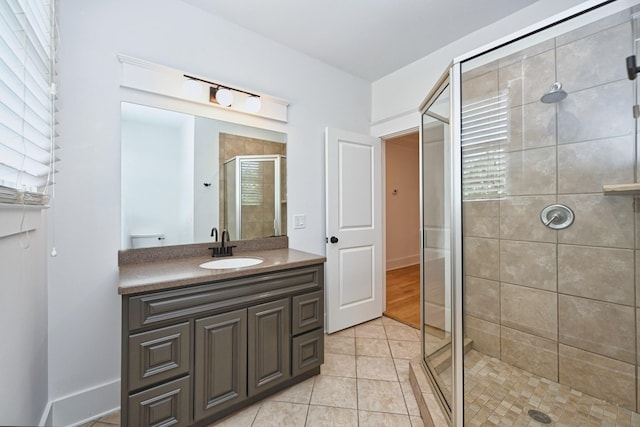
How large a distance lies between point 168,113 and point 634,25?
2.71 metres

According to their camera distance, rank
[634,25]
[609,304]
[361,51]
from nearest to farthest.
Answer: [634,25], [609,304], [361,51]

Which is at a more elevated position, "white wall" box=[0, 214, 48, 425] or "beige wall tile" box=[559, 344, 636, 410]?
"white wall" box=[0, 214, 48, 425]

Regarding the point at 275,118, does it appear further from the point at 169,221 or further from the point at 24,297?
the point at 24,297

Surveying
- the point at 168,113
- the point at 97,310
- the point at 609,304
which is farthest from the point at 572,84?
the point at 97,310

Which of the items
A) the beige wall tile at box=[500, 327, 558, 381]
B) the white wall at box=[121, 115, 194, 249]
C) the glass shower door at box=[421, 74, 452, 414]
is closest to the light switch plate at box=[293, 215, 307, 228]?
the white wall at box=[121, 115, 194, 249]

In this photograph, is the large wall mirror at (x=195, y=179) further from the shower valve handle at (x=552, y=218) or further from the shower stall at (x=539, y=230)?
the shower valve handle at (x=552, y=218)

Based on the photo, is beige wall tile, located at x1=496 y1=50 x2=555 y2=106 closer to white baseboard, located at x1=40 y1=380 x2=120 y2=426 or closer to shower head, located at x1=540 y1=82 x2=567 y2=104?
shower head, located at x1=540 y1=82 x2=567 y2=104

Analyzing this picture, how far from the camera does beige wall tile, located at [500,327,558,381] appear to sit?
1.67m

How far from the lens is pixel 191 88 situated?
182 centimetres

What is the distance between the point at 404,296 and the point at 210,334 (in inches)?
109

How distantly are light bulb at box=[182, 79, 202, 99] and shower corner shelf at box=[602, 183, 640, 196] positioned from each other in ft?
8.33

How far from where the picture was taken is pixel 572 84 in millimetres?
1562

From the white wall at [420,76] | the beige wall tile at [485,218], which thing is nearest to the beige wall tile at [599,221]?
the beige wall tile at [485,218]

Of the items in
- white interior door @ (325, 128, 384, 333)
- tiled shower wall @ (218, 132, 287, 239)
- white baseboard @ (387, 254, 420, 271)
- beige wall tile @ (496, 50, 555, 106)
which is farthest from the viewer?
white baseboard @ (387, 254, 420, 271)
